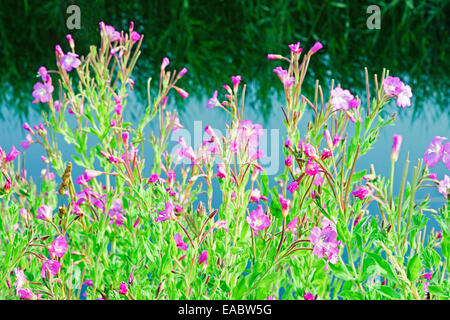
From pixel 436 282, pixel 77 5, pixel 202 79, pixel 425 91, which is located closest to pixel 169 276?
pixel 436 282

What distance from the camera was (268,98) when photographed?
2.11m

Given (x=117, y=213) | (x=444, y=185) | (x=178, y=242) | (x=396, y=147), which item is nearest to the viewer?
(x=396, y=147)

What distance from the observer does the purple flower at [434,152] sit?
667mm

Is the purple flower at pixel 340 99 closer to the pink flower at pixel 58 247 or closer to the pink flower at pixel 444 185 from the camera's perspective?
the pink flower at pixel 444 185

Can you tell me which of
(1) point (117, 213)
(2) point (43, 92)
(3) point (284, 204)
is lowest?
(1) point (117, 213)

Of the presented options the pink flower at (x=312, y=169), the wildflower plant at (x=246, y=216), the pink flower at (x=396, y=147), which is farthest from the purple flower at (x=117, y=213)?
the pink flower at (x=396, y=147)

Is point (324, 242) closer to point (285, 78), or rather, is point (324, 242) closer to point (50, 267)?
point (285, 78)

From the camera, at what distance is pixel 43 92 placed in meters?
1.08

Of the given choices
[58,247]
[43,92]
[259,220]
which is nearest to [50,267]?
[58,247]

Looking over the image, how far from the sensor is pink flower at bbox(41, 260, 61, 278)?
0.73 meters

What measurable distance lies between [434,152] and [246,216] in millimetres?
308

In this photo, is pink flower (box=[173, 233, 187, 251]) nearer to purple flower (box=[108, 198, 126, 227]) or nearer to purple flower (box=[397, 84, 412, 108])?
purple flower (box=[108, 198, 126, 227])
